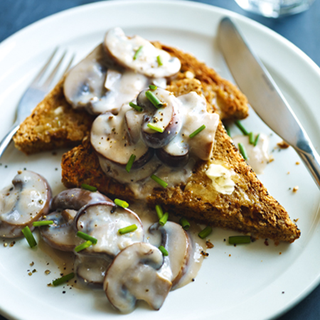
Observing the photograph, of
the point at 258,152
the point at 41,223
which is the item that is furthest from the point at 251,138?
the point at 41,223

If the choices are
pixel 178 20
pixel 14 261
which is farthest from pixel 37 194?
pixel 178 20

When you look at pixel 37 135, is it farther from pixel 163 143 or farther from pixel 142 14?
pixel 142 14

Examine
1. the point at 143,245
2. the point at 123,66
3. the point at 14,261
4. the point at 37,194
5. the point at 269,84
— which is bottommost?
the point at 14,261

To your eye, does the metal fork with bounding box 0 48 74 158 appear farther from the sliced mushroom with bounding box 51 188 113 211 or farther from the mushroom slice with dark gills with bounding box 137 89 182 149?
the mushroom slice with dark gills with bounding box 137 89 182 149

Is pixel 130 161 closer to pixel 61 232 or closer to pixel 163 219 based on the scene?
pixel 163 219

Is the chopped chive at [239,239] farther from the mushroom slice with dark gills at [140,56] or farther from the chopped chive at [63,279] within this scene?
the mushroom slice with dark gills at [140,56]
